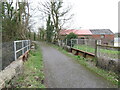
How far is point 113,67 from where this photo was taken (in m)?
4.70

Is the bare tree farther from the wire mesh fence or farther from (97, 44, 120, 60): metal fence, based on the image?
the wire mesh fence

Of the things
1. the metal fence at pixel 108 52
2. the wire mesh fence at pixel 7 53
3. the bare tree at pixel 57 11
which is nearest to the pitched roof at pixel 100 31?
the bare tree at pixel 57 11

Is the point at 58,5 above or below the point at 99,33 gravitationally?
above

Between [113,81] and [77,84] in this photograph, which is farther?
[113,81]

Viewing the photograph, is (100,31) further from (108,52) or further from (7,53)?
(7,53)

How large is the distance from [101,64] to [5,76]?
4208mm

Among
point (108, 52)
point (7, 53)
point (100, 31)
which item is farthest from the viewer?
point (100, 31)

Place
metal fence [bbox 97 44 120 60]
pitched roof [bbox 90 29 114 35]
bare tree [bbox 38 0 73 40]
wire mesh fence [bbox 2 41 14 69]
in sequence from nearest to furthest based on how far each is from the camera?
wire mesh fence [bbox 2 41 14 69]
metal fence [bbox 97 44 120 60]
bare tree [bbox 38 0 73 40]
pitched roof [bbox 90 29 114 35]

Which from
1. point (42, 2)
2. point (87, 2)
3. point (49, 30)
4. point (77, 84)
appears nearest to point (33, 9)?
point (42, 2)

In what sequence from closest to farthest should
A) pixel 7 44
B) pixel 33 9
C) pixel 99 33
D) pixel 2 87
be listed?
pixel 2 87, pixel 7 44, pixel 33 9, pixel 99 33

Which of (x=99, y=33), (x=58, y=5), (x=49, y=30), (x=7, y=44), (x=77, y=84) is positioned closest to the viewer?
(x=77, y=84)

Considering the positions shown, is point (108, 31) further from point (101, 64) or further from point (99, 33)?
point (101, 64)

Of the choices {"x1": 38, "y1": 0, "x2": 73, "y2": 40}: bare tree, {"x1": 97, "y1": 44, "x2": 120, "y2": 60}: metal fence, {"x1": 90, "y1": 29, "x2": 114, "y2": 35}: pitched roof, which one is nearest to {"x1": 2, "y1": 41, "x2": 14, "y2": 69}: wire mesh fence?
{"x1": 97, "y1": 44, "x2": 120, "y2": 60}: metal fence

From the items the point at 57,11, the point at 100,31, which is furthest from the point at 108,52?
the point at 100,31
